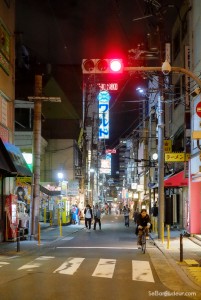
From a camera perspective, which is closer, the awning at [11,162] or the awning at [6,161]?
the awning at [6,161]

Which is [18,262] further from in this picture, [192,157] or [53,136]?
[53,136]

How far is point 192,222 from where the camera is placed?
27.1 meters

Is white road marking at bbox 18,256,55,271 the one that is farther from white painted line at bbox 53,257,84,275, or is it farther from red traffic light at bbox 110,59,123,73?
red traffic light at bbox 110,59,123,73

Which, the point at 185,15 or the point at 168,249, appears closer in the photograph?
the point at 168,249

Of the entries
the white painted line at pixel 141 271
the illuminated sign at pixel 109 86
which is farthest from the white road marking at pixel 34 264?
the illuminated sign at pixel 109 86

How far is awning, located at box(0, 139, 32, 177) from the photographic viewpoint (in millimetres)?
21884

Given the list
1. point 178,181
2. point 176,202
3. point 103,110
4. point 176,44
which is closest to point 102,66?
point 178,181

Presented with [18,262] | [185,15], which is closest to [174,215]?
[185,15]

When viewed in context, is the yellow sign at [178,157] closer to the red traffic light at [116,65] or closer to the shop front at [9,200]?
the shop front at [9,200]

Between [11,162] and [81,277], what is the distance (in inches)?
408

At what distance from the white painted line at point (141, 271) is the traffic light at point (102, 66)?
5834 mm

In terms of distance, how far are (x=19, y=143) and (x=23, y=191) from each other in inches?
454

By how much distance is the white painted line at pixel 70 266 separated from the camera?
14133mm

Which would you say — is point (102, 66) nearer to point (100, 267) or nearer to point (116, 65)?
point (116, 65)
